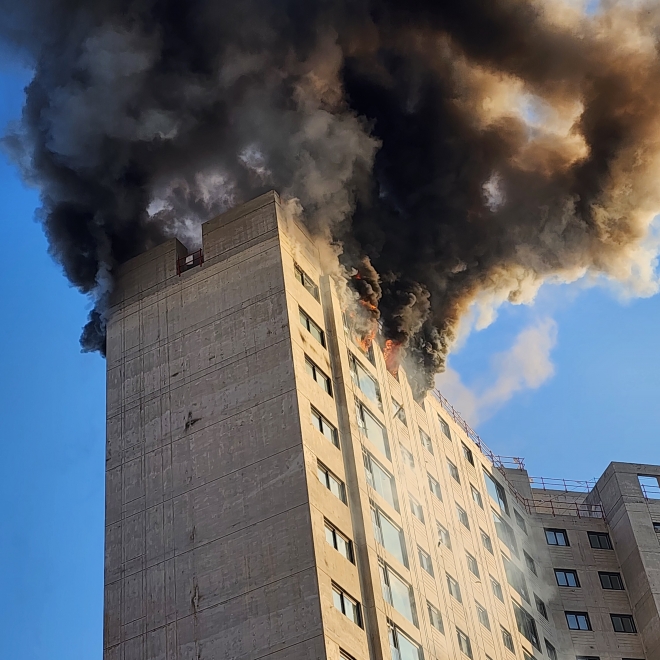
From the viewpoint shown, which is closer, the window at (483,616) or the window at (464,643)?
the window at (464,643)

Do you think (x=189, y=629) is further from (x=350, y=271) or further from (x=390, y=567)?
(x=350, y=271)

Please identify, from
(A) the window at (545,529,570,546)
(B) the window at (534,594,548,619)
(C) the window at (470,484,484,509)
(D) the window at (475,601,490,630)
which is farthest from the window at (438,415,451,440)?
(A) the window at (545,529,570,546)

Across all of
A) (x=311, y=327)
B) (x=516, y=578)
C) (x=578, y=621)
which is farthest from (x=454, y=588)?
(x=578, y=621)

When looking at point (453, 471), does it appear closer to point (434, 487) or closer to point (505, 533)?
point (434, 487)

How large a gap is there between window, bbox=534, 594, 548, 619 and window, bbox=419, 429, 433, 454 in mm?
14828

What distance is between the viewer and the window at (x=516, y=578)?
6273cm

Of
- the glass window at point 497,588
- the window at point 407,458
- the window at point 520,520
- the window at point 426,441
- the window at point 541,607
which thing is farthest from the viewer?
the window at point 520,520

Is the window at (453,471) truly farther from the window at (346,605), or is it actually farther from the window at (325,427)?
the window at (346,605)

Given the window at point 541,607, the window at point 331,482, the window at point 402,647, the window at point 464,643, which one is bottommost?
the window at point 402,647

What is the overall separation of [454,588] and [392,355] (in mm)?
10804

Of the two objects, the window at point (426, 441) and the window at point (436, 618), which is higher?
the window at point (426, 441)

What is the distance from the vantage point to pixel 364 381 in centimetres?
5112

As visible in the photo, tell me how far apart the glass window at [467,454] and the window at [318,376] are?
683 inches

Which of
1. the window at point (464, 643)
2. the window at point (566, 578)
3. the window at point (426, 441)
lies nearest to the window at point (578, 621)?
the window at point (566, 578)
